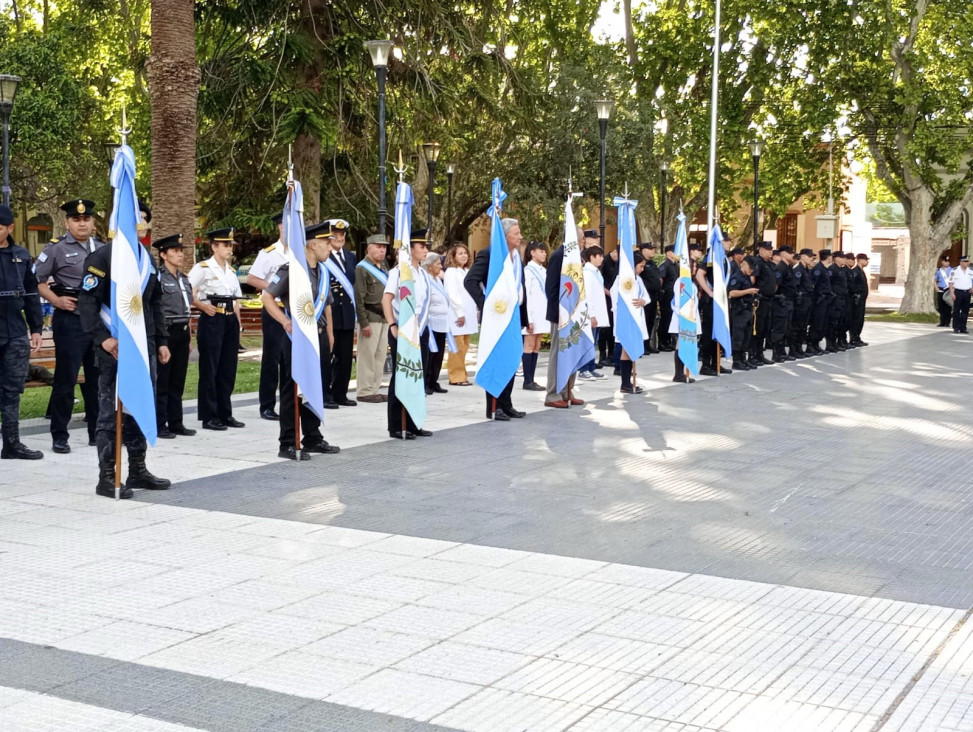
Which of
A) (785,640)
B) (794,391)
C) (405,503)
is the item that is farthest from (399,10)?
(785,640)

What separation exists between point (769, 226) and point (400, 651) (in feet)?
152

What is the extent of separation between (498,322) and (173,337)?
327 centimetres

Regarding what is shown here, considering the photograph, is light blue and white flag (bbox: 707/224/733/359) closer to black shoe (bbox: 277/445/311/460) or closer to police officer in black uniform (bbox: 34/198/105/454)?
black shoe (bbox: 277/445/311/460)

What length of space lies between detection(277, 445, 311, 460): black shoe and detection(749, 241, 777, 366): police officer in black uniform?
37.8ft

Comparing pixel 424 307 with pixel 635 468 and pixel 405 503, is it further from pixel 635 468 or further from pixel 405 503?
pixel 405 503

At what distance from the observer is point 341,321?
14133mm

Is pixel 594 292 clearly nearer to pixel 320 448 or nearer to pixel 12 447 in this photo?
pixel 320 448

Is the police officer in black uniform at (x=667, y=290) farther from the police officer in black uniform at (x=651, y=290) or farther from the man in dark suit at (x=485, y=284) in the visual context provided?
the man in dark suit at (x=485, y=284)

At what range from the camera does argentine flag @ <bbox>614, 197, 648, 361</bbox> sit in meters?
15.9

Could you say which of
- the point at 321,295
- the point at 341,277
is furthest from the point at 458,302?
the point at 321,295

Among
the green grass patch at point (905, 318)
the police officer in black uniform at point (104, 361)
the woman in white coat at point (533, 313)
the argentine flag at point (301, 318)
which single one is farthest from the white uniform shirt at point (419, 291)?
the green grass patch at point (905, 318)

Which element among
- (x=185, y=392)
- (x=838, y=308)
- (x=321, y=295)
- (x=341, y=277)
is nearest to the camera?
(x=321, y=295)

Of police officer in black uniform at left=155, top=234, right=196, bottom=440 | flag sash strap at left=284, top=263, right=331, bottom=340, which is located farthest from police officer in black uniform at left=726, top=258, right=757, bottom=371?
police officer in black uniform at left=155, top=234, right=196, bottom=440

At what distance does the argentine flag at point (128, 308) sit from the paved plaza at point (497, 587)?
678mm
